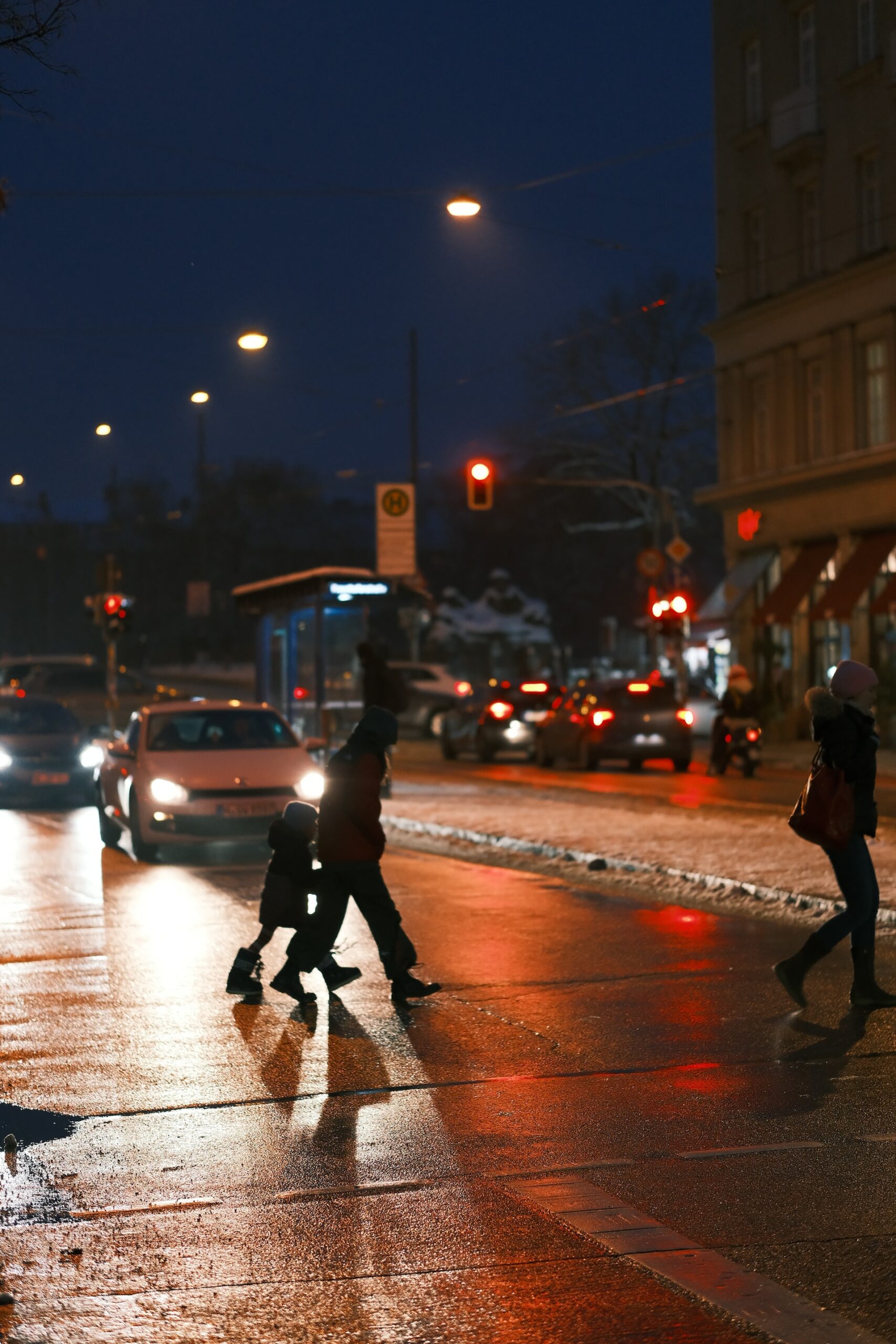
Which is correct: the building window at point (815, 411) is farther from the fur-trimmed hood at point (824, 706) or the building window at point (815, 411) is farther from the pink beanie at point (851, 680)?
the fur-trimmed hood at point (824, 706)

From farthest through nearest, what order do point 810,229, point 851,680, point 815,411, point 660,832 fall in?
point 815,411 → point 810,229 → point 660,832 → point 851,680

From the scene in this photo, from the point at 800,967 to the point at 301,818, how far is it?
2743mm

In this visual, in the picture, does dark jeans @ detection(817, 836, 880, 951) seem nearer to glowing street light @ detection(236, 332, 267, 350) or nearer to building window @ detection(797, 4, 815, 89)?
glowing street light @ detection(236, 332, 267, 350)

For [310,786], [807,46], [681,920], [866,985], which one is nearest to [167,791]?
[310,786]

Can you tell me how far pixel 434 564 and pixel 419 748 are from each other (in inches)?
2033

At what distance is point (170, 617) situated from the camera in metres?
109

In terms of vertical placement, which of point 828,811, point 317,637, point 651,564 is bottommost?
point 828,811

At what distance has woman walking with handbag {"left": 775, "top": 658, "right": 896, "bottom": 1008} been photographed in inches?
349

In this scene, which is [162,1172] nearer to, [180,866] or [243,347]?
[180,866]

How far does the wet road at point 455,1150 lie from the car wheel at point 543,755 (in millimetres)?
21746

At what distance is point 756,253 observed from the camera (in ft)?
138

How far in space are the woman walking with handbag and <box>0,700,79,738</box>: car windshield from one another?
17.7m

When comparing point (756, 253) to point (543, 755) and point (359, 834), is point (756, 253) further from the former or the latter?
point (359, 834)

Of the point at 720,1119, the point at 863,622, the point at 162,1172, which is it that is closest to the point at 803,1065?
the point at 720,1119
